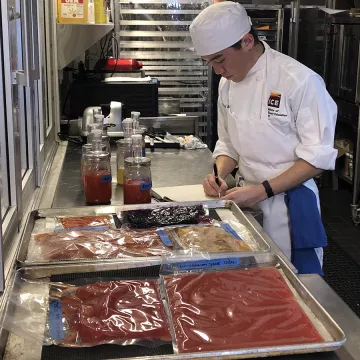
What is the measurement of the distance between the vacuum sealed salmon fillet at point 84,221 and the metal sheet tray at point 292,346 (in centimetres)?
35

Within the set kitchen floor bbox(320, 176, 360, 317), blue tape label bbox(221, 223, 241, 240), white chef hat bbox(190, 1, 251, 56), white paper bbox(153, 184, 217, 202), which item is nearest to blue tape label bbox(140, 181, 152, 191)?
white paper bbox(153, 184, 217, 202)

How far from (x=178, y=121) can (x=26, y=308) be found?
2573 mm

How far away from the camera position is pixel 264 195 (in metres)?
Result: 2.00

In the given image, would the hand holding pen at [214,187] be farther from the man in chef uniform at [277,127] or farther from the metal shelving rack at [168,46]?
the metal shelving rack at [168,46]

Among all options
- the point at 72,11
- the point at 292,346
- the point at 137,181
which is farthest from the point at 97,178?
the point at 72,11

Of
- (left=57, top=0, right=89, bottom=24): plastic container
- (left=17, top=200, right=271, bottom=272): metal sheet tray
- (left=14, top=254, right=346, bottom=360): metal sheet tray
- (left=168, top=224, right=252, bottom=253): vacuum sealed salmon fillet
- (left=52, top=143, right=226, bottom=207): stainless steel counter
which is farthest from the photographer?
(left=57, top=0, right=89, bottom=24): plastic container

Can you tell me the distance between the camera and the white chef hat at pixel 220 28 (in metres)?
2.07

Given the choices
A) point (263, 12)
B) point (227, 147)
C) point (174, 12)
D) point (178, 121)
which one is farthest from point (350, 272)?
point (263, 12)

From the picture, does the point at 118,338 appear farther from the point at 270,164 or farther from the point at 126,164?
the point at 270,164

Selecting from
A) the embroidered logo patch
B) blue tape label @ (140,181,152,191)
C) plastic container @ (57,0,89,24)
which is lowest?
blue tape label @ (140,181,152,191)

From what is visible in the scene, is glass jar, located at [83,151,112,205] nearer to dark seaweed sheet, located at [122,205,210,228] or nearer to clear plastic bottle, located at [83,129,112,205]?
clear plastic bottle, located at [83,129,112,205]

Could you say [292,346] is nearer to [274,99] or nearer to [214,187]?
[214,187]

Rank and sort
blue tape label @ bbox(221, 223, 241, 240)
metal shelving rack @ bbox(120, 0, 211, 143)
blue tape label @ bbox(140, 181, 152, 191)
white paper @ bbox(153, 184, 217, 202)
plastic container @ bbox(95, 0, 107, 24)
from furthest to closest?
metal shelving rack @ bbox(120, 0, 211, 143), plastic container @ bbox(95, 0, 107, 24), white paper @ bbox(153, 184, 217, 202), blue tape label @ bbox(140, 181, 152, 191), blue tape label @ bbox(221, 223, 241, 240)

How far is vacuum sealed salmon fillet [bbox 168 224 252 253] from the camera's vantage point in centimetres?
146
